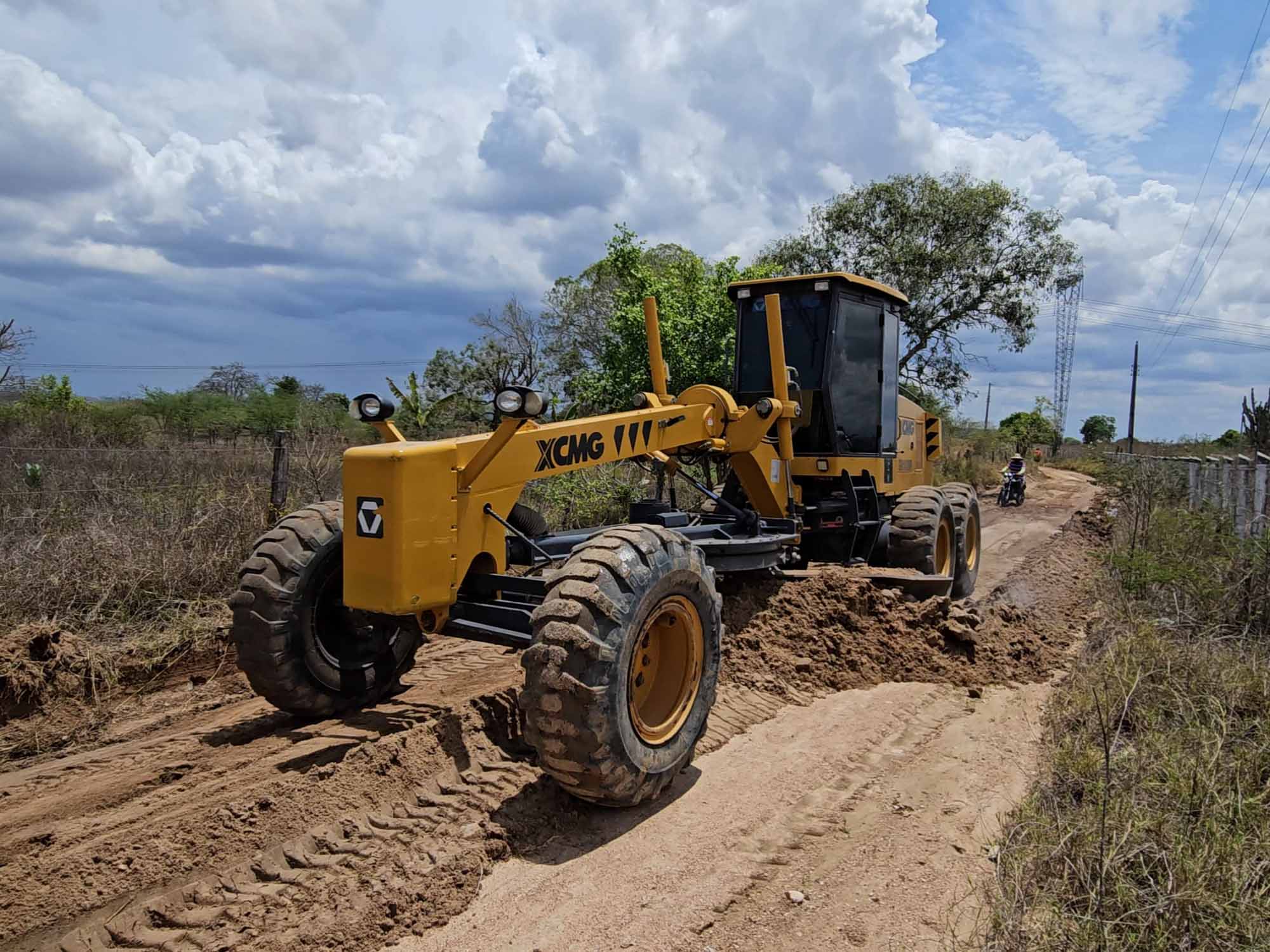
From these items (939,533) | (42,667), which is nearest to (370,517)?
(42,667)

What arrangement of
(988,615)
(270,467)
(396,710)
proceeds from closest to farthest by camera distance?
(396,710) < (988,615) < (270,467)

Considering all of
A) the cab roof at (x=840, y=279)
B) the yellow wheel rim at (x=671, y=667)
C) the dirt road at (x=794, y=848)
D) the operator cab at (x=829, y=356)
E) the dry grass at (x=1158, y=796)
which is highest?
the cab roof at (x=840, y=279)

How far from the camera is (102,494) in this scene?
777 cm

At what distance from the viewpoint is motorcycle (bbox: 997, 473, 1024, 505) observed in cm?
2150

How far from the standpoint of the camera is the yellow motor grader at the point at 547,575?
368 cm

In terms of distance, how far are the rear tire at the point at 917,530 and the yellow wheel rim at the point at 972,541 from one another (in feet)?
3.14

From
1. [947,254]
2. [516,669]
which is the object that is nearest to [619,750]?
[516,669]

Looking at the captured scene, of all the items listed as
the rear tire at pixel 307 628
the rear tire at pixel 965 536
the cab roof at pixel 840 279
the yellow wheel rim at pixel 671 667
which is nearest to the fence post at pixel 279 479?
the rear tire at pixel 307 628

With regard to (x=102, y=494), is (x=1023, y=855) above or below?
below

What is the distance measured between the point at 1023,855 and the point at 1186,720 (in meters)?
1.76

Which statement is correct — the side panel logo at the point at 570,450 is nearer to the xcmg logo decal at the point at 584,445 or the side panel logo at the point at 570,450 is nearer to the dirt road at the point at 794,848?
the xcmg logo decal at the point at 584,445

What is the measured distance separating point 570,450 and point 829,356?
11.2 ft

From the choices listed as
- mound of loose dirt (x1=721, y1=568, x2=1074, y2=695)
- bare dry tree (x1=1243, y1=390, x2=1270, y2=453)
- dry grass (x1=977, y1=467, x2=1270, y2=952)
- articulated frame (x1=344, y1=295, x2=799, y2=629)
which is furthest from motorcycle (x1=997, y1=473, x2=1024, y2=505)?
articulated frame (x1=344, y1=295, x2=799, y2=629)

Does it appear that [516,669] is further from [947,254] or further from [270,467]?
[947,254]
